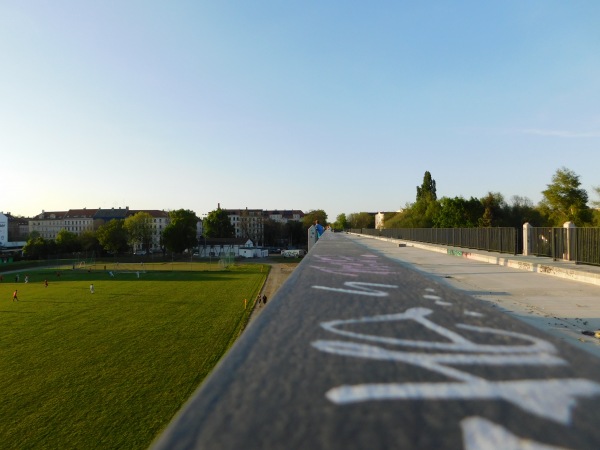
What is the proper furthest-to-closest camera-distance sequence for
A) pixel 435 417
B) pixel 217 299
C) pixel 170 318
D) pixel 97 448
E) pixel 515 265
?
pixel 217 299 → pixel 170 318 → pixel 515 265 → pixel 97 448 → pixel 435 417

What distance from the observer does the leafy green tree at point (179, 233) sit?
72.2m

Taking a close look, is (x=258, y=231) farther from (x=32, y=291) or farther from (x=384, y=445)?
(x=384, y=445)

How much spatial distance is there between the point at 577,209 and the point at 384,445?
41.7 meters

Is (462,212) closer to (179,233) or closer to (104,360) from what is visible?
(104,360)

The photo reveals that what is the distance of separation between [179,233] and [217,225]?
19.9 metres

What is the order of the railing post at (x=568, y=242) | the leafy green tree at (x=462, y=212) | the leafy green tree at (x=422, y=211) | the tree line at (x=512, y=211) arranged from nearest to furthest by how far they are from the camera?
the railing post at (x=568, y=242)
the tree line at (x=512, y=211)
the leafy green tree at (x=462, y=212)
the leafy green tree at (x=422, y=211)

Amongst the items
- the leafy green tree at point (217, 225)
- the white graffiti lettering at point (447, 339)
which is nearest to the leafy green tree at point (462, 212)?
the white graffiti lettering at point (447, 339)

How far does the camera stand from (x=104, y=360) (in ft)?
49.9

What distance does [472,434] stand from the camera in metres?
0.81

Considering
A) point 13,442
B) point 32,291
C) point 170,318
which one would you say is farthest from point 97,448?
point 32,291

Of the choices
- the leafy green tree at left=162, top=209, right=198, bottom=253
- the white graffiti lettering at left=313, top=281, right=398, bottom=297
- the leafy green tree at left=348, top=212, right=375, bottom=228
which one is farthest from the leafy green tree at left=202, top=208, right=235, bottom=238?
the white graffiti lettering at left=313, top=281, right=398, bottom=297

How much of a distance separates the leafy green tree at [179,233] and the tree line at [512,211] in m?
39.3

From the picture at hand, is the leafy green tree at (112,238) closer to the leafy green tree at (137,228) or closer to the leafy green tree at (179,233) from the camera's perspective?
the leafy green tree at (137,228)

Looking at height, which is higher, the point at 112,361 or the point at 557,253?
the point at 557,253
